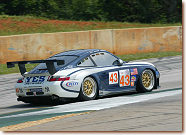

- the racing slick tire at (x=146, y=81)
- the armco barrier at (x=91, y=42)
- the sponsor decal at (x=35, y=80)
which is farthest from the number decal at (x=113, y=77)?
the armco barrier at (x=91, y=42)

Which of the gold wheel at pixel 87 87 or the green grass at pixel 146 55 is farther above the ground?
the green grass at pixel 146 55

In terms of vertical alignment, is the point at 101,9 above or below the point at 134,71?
above

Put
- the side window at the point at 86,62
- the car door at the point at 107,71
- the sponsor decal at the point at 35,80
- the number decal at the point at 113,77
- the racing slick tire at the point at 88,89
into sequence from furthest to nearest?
the number decal at the point at 113,77, the car door at the point at 107,71, the side window at the point at 86,62, the racing slick tire at the point at 88,89, the sponsor decal at the point at 35,80

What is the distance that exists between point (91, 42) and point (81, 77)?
12053mm

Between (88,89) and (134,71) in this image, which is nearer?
(88,89)

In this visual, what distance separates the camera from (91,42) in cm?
2236

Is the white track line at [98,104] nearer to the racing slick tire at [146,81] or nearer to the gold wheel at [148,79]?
the racing slick tire at [146,81]

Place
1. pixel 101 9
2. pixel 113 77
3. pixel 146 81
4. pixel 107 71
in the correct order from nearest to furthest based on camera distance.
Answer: pixel 107 71
pixel 113 77
pixel 146 81
pixel 101 9

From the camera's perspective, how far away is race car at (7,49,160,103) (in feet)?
33.6

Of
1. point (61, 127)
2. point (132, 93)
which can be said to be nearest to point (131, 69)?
point (132, 93)

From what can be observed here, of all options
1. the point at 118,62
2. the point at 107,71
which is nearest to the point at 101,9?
the point at 118,62

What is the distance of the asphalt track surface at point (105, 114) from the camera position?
24.0 feet

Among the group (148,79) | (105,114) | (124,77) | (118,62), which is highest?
(118,62)

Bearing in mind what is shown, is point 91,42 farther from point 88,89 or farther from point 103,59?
point 88,89
